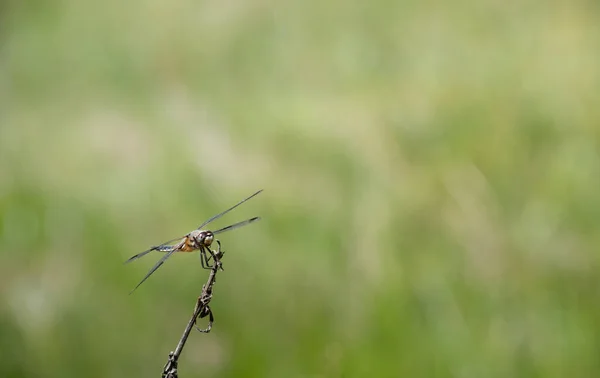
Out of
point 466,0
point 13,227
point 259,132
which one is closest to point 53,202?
point 13,227

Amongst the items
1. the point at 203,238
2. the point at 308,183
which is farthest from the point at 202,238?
the point at 308,183

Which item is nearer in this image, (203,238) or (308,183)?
(203,238)

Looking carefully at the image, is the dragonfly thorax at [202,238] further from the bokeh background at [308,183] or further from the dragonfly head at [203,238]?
the bokeh background at [308,183]

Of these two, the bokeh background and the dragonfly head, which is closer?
the dragonfly head

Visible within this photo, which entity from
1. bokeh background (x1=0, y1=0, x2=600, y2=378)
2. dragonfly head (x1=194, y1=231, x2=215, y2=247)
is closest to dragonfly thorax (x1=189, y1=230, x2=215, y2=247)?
dragonfly head (x1=194, y1=231, x2=215, y2=247)

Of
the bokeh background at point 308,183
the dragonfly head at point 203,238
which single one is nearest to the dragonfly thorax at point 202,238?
the dragonfly head at point 203,238

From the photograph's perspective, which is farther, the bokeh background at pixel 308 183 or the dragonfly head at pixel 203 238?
the bokeh background at pixel 308 183

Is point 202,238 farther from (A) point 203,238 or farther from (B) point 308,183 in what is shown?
(B) point 308,183

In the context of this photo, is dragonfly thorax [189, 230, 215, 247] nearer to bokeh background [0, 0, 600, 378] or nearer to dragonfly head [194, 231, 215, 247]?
dragonfly head [194, 231, 215, 247]

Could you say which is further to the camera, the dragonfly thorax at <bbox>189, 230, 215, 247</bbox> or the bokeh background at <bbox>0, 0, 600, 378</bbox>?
the bokeh background at <bbox>0, 0, 600, 378</bbox>

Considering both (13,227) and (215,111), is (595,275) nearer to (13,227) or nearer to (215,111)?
(215,111)
